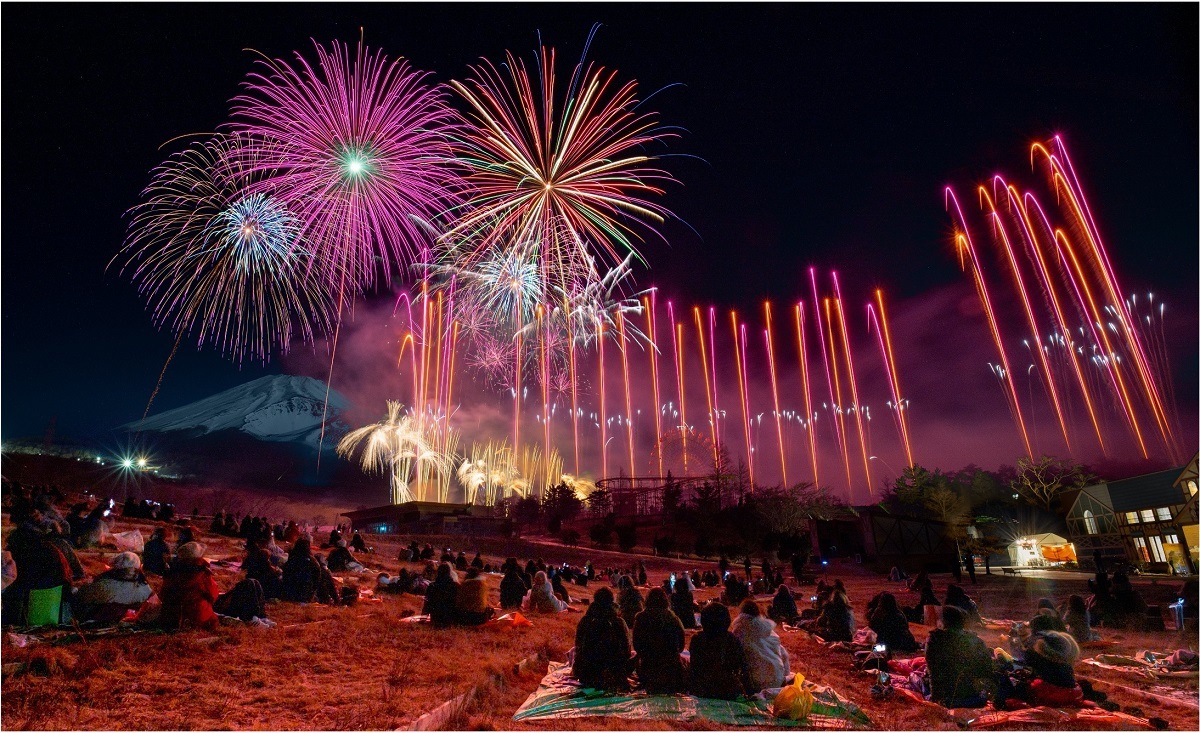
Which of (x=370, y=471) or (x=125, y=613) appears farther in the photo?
(x=370, y=471)

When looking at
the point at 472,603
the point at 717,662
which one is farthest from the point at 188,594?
the point at 717,662

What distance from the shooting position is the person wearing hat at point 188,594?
9.72 meters

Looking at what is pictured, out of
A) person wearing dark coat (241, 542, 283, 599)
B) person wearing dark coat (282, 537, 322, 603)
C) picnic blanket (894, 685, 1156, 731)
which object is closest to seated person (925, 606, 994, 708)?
picnic blanket (894, 685, 1156, 731)

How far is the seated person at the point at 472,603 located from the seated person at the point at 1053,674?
10.1 meters

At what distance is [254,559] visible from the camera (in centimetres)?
1316

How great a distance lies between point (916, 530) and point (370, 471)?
133m

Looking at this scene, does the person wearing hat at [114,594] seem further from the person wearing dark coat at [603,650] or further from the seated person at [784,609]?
the seated person at [784,609]

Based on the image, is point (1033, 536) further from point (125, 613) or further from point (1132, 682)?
point (125, 613)

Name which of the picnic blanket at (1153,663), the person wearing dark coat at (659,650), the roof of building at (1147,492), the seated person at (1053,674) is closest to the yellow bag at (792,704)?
the person wearing dark coat at (659,650)

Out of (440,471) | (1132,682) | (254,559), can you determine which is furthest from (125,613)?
(440,471)

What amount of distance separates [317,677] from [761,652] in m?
6.56

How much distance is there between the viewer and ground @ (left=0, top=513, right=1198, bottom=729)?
6.95 meters

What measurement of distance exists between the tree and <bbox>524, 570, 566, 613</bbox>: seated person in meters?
52.2

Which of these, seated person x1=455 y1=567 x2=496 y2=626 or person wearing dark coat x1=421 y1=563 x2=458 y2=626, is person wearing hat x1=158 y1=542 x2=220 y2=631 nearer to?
person wearing dark coat x1=421 y1=563 x2=458 y2=626
